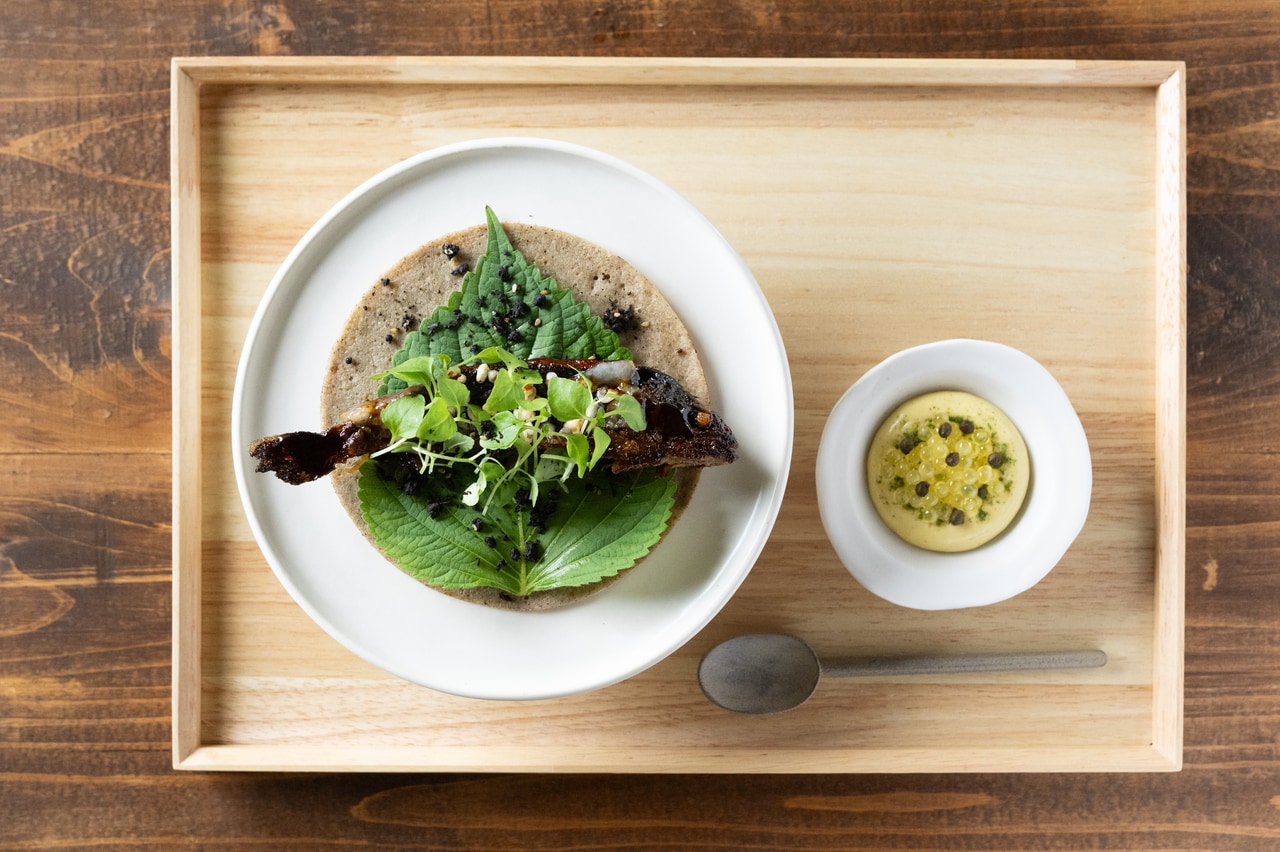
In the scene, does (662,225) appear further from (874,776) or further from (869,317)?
(874,776)

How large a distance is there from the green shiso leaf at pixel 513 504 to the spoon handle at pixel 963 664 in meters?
0.62

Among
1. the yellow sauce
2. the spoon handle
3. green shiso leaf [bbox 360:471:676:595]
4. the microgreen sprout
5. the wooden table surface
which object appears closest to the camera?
the microgreen sprout

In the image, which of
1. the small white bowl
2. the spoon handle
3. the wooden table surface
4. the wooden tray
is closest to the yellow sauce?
the small white bowl

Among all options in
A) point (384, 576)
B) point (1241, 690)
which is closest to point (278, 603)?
point (384, 576)

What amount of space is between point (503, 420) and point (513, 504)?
26cm

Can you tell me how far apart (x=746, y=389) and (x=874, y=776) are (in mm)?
1086

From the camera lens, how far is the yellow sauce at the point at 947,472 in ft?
6.23

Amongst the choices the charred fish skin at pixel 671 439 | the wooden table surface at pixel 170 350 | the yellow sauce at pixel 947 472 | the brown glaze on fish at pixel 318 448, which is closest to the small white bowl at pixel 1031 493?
the yellow sauce at pixel 947 472

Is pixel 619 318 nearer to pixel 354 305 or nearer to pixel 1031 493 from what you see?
pixel 354 305

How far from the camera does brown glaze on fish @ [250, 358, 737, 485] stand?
1669 millimetres

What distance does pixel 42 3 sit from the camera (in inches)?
83.0

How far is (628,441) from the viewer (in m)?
1.67

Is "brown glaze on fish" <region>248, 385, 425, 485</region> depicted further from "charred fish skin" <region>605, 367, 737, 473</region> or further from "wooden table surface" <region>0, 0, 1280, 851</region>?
"wooden table surface" <region>0, 0, 1280, 851</region>

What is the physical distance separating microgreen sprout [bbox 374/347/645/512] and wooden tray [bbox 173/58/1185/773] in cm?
59
